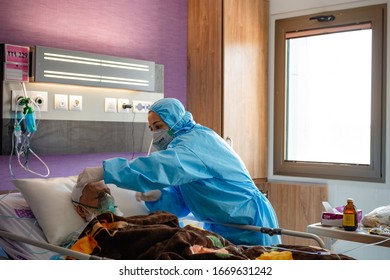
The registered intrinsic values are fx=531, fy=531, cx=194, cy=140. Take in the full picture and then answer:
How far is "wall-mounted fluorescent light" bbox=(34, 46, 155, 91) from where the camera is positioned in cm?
296

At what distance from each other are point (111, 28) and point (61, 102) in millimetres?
675

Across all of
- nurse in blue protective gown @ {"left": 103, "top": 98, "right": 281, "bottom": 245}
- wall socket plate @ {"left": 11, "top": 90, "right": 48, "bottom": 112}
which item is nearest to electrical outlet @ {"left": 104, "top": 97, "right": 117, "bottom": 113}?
wall socket plate @ {"left": 11, "top": 90, "right": 48, "bottom": 112}

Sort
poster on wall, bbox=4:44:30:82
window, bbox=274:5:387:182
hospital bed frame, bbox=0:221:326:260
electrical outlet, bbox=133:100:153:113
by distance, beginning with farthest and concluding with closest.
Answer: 1. window, bbox=274:5:387:182
2. electrical outlet, bbox=133:100:153:113
3. poster on wall, bbox=4:44:30:82
4. hospital bed frame, bbox=0:221:326:260

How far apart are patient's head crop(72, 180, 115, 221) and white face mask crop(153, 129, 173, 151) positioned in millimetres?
445

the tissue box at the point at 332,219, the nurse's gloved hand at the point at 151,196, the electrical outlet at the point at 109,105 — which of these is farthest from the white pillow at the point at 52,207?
the tissue box at the point at 332,219

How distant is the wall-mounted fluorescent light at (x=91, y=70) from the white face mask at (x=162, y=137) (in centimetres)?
61

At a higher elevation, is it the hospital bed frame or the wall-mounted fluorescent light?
the wall-mounted fluorescent light

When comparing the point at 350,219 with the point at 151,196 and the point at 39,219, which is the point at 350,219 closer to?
the point at 151,196

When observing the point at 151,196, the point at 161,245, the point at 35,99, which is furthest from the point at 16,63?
the point at 161,245

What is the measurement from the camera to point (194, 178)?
2508mm

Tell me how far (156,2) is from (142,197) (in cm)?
158

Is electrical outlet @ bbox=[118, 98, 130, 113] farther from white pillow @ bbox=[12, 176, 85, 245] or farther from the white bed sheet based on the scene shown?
the white bed sheet

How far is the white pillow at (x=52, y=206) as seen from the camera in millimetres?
2570

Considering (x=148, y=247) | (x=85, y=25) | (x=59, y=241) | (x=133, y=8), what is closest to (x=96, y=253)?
(x=148, y=247)
